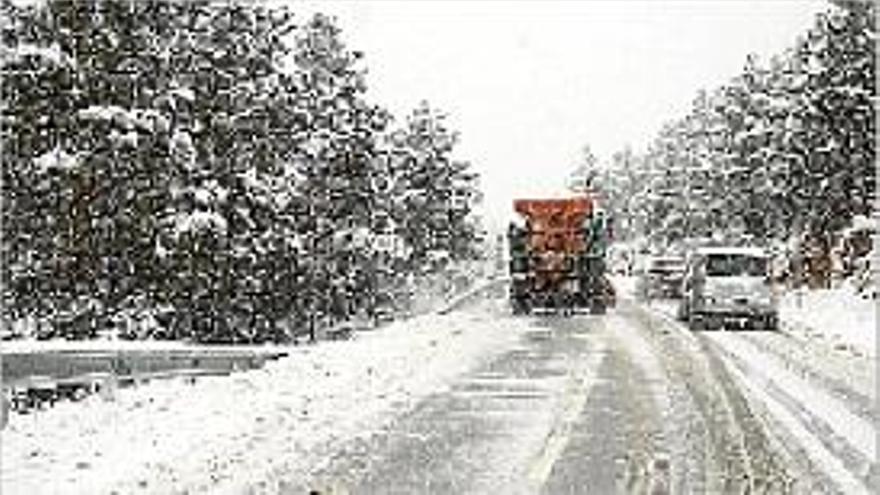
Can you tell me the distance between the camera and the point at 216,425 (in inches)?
544

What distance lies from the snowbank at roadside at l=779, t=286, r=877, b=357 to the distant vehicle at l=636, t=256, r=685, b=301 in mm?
5052

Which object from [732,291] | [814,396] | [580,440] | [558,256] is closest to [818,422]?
[814,396]

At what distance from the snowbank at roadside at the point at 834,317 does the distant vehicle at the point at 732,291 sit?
0.82 meters

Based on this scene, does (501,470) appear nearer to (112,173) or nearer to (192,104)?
(112,173)

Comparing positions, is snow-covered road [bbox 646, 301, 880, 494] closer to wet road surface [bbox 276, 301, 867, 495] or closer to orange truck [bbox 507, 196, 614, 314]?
wet road surface [bbox 276, 301, 867, 495]

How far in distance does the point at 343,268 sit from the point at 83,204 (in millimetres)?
21155

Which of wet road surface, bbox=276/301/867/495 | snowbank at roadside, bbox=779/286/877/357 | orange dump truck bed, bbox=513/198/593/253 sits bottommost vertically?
wet road surface, bbox=276/301/867/495

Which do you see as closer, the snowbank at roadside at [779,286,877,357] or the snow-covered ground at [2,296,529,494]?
the snow-covered ground at [2,296,529,494]

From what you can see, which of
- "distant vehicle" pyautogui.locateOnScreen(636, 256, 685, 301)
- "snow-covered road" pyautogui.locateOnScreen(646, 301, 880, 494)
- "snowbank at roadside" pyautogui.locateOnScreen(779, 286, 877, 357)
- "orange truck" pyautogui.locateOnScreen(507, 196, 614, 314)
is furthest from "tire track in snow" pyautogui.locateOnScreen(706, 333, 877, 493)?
"distant vehicle" pyautogui.locateOnScreen(636, 256, 685, 301)

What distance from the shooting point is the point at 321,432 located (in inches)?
542

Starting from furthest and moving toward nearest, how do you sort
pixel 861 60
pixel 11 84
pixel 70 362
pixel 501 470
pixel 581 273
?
1. pixel 861 60
2. pixel 581 273
3. pixel 11 84
4. pixel 70 362
5. pixel 501 470

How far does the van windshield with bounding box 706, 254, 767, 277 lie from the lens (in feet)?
107

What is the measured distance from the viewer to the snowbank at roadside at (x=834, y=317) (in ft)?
92.3

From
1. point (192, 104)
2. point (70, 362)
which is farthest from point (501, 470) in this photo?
point (192, 104)
